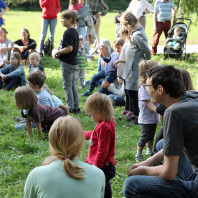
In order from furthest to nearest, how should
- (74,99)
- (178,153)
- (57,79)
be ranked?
(57,79) < (74,99) < (178,153)

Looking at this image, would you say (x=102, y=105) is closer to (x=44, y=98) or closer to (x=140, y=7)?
(x=44, y=98)

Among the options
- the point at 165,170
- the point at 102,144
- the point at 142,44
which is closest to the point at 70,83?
the point at 142,44

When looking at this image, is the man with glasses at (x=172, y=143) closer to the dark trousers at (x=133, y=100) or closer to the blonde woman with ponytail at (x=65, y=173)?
the blonde woman with ponytail at (x=65, y=173)

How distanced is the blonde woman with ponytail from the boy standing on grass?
357 centimetres

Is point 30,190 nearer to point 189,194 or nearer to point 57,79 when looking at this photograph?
point 189,194

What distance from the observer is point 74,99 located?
20.0 ft

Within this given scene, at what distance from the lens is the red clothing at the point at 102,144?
3.06 metres

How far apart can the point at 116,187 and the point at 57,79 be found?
4.96m

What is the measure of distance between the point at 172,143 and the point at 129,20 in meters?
3.16

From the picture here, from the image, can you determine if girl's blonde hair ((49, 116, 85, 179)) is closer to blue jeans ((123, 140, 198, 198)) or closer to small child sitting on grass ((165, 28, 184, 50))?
blue jeans ((123, 140, 198, 198))

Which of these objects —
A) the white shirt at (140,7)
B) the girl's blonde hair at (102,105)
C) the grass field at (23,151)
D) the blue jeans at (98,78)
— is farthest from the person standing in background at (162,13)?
the girl's blonde hair at (102,105)

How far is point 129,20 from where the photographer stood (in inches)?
207

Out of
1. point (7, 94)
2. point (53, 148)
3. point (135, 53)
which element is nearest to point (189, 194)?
point (53, 148)

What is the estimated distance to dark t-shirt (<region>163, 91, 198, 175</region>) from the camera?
2.42 m
